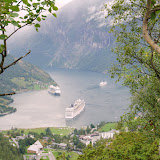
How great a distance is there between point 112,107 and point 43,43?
12559 cm

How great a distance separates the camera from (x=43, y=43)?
153375 millimetres

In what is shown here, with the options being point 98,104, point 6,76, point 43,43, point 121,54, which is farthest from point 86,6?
point 121,54

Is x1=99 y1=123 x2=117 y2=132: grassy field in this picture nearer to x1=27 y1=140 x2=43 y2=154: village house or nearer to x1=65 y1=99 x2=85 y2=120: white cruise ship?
x1=65 y1=99 x2=85 y2=120: white cruise ship

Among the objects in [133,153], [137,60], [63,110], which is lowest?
[63,110]

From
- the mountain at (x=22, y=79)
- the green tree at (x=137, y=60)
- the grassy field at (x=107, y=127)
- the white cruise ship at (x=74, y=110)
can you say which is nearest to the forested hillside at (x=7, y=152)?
the grassy field at (x=107, y=127)

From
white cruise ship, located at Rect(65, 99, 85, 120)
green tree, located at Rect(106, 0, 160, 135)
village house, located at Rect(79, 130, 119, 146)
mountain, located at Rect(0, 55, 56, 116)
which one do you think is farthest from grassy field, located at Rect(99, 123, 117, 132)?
mountain, located at Rect(0, 55, 56, 116)

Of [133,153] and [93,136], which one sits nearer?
[133,153]

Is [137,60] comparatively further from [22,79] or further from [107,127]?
[22,79]

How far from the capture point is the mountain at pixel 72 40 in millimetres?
123625

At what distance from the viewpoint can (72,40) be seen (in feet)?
480

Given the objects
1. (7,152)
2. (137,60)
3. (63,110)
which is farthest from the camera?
(63,110)

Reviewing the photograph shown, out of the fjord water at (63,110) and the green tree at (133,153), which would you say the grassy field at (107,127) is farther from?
the green tree at (133,153)

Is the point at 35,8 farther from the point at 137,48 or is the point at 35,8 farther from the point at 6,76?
the point at 6,76

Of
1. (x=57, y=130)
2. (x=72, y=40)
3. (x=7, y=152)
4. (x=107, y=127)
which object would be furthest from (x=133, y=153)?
(x=72, y=40)
